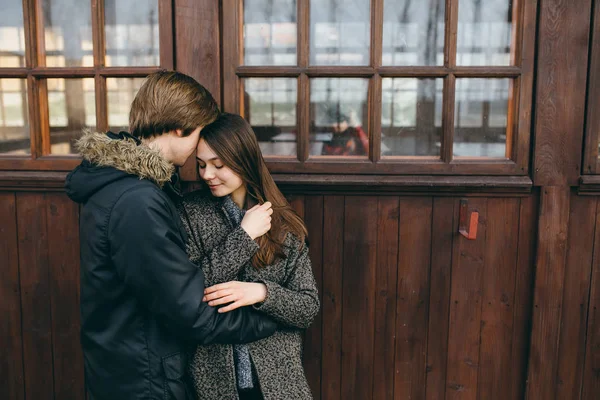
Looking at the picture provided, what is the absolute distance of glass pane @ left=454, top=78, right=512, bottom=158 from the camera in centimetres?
238

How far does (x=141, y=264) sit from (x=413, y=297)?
1.41m

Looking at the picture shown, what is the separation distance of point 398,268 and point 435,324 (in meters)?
0.33

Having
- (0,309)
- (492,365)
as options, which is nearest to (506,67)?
(492,365)

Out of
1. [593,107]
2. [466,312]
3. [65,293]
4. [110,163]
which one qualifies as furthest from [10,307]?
[593,107]

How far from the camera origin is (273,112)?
2.43 m

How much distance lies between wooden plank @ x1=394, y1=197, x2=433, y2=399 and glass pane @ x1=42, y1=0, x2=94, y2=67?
66.6 inches

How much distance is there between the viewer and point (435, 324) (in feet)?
8.09

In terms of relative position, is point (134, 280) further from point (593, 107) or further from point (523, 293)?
point (593, 107)

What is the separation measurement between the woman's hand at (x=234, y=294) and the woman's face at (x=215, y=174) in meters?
0.38

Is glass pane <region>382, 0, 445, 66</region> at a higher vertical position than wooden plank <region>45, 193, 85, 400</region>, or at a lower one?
higher

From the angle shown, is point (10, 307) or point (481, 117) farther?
point (10, 307)

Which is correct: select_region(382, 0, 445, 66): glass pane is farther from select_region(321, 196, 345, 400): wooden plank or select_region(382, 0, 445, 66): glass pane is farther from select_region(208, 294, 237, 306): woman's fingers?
select_region(208, 294, 237, 306): woman's fingers

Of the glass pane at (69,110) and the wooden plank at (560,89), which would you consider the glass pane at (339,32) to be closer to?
the wooden plank at (560,89)

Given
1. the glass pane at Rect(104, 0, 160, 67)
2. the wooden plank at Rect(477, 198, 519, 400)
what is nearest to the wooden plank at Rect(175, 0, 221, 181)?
the glass pane at Rect(104, 0, 160, 67)
